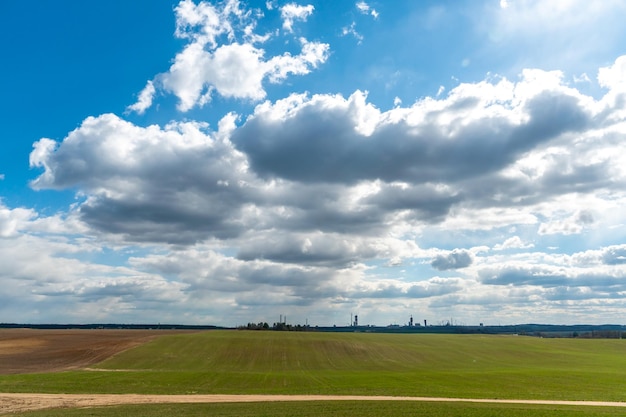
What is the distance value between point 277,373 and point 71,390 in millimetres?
27667

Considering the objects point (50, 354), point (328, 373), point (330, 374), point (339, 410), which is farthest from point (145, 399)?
point (50, 354)

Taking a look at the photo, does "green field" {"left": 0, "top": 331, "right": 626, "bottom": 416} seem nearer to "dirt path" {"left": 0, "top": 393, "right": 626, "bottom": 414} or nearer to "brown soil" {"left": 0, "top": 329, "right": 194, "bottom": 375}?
"dirt path" {"left": 0, "top": 393, "right": 626, "bottom": 414}

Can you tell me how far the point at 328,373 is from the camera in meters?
69.5

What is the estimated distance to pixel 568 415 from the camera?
3103 cm

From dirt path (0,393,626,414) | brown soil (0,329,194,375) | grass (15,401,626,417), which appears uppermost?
grass (15,401,626,417)

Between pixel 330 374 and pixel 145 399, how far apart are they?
30.5 meters

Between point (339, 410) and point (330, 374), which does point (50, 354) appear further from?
point (339, 410)

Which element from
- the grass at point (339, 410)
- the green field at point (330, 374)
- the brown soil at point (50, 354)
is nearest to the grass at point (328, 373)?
the green field at point (330, 374)

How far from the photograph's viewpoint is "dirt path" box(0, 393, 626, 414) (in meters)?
38.7

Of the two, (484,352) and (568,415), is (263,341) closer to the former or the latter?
(484,352)

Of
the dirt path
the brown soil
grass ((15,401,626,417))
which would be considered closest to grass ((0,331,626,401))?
the dirt path

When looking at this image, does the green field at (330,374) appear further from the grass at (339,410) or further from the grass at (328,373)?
the grass at (339,410)

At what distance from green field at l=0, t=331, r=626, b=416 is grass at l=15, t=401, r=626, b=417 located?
584 mm

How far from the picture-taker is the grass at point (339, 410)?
104ft
